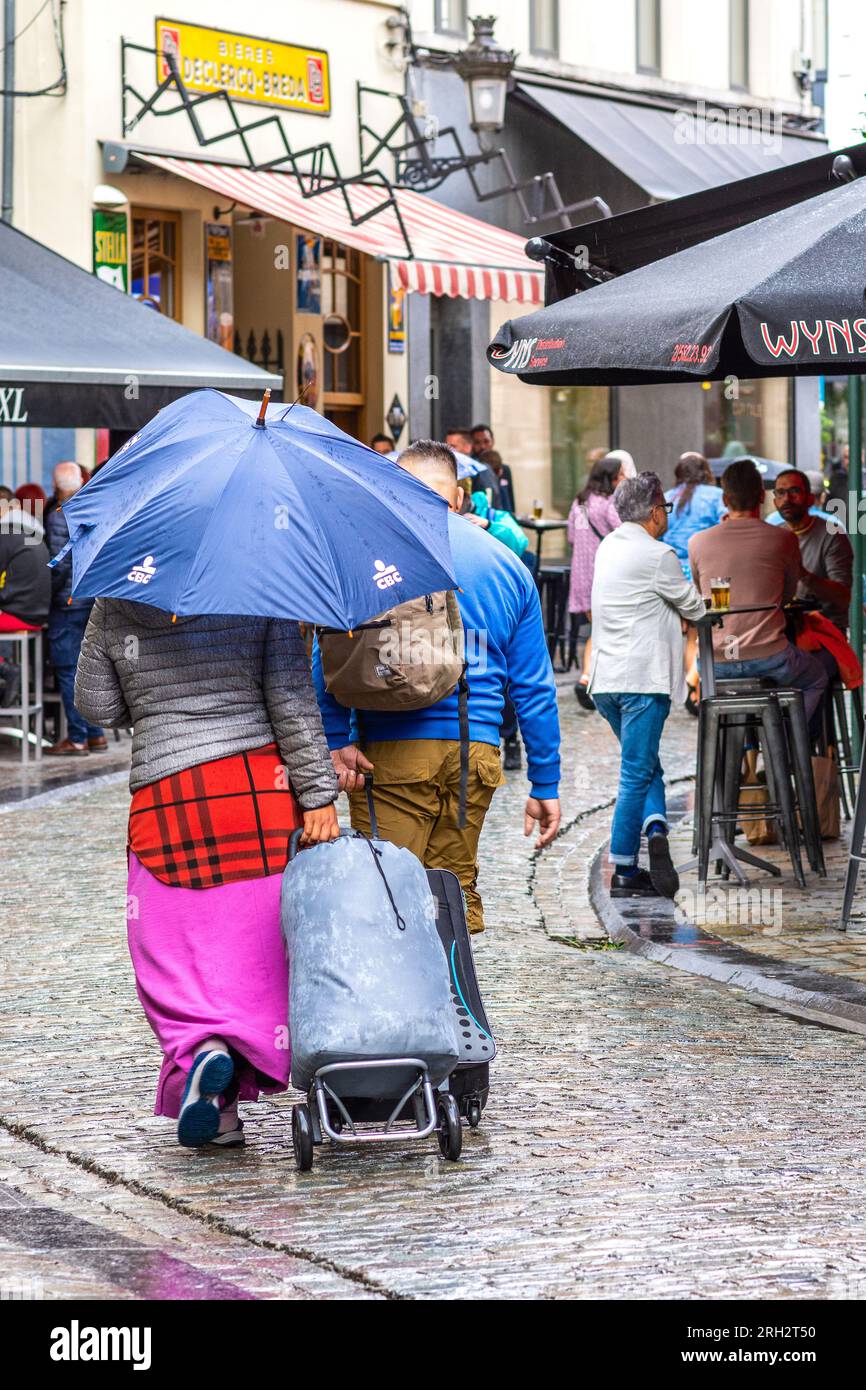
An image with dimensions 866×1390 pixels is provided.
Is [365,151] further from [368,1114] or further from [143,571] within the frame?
[368,1114]

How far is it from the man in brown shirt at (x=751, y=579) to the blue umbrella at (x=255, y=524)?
471 centimetres

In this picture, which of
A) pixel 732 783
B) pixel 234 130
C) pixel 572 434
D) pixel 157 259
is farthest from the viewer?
pixel 572 434

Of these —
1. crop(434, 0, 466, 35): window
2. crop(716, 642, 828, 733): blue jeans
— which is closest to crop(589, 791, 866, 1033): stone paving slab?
crop(716, 642, 828, 733): blue jeans

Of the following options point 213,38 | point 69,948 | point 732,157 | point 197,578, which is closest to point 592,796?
point 69,948

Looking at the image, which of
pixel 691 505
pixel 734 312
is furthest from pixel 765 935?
pixel 691 505

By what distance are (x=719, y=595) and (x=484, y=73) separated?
39.4 ft

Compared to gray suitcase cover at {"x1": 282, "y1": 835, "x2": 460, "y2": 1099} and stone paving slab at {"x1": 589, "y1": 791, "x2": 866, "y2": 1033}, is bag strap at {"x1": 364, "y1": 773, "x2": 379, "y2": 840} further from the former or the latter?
stone paving slab at {"x1": 589, "y1": 791, "x2": 866, "y2": 1033}

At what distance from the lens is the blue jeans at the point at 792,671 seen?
34.0 ft

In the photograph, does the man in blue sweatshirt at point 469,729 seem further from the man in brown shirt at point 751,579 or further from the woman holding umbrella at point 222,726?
the man in brown shirt at point 751,579

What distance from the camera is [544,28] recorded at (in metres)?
24.6

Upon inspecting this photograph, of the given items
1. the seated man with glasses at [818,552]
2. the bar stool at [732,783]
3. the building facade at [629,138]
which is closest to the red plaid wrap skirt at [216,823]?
the bar stool at [732,783]

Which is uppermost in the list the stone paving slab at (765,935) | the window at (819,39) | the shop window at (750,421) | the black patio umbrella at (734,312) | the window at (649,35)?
the window at (819,39)

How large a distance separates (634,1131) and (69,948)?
10.9 ft

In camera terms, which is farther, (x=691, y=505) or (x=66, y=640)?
(x=691, y=505)
